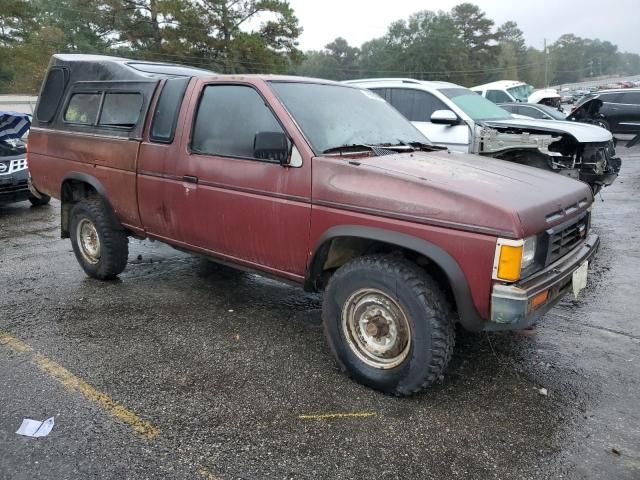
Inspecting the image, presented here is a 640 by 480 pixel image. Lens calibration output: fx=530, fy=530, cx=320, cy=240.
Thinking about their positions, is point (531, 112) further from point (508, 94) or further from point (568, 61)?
point (568, 61)

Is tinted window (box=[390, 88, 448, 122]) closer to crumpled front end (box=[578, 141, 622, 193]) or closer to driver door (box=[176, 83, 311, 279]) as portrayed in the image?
crumpled front end (box=[578, 141, 622, 193])

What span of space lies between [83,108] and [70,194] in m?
0.87

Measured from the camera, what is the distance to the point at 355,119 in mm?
3932

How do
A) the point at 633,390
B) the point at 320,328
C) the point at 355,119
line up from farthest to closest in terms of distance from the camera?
1. the point at 320,328
2. the point at 355,119
3. the point at 633,390

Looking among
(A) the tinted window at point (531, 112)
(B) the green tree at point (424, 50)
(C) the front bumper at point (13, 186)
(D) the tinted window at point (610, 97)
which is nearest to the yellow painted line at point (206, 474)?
(C) the front bumper at point (13, 186)

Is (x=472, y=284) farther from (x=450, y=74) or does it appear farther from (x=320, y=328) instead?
(x=450, y=74)

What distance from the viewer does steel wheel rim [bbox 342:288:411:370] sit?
3.11 m

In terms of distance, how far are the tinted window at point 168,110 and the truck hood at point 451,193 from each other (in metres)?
1.51

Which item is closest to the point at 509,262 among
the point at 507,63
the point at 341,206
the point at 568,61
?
the point at 341,206

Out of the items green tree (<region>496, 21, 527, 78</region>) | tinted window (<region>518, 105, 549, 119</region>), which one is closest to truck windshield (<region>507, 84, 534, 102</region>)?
tinted window (<region>518, 105, 549, 119</region>)

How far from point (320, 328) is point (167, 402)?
4.73 ft

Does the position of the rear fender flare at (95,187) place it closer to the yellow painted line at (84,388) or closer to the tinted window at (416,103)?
the yellow painted line at (84,388)

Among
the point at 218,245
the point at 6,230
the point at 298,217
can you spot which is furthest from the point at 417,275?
the point at 6,230

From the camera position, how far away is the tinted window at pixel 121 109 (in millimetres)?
4570
